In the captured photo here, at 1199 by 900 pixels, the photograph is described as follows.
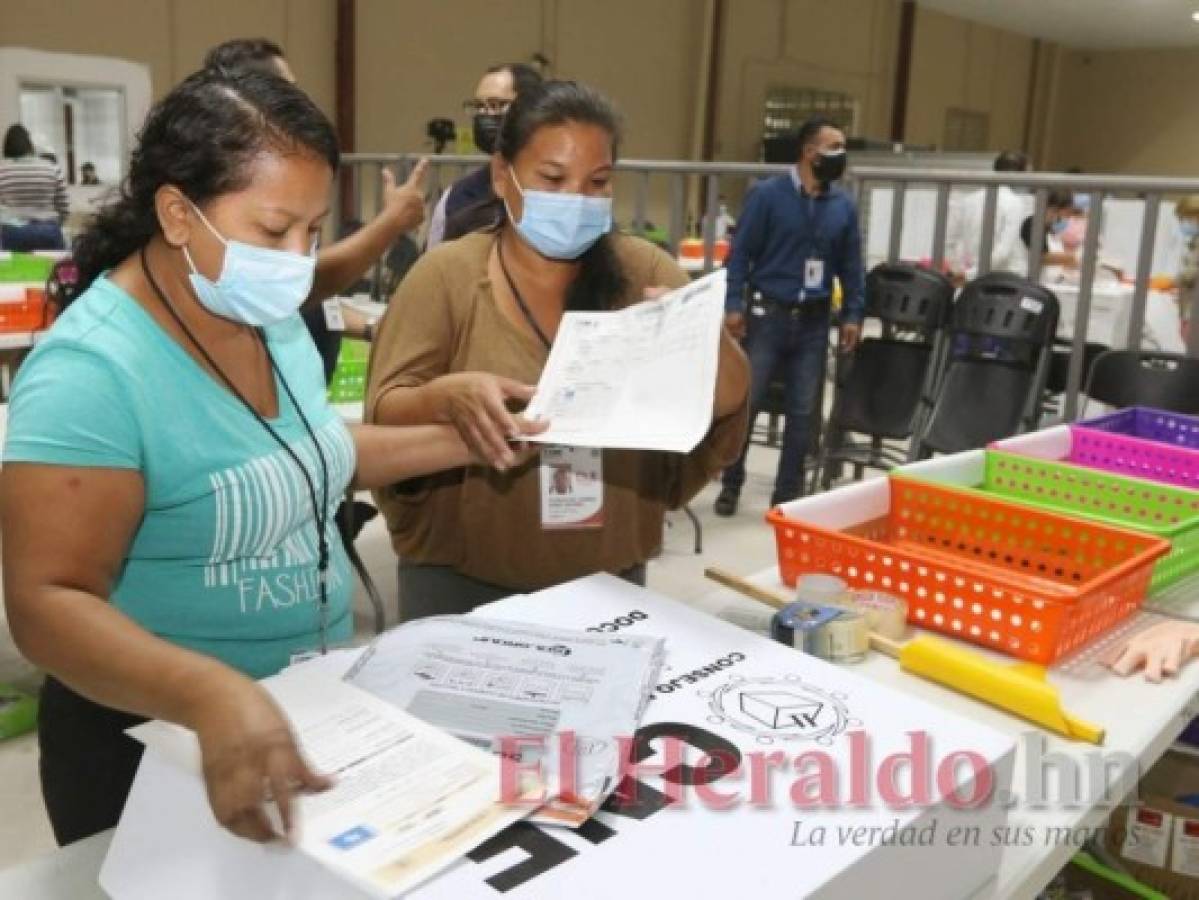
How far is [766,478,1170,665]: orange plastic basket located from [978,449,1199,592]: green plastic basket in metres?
0.07

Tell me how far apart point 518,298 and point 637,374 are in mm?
332

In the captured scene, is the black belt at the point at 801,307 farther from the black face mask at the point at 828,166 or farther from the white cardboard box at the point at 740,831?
the white cardboard box at the point at 740,831

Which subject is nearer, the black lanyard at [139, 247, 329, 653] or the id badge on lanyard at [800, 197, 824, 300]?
the black lanyard at [139, 247, 329, 653]

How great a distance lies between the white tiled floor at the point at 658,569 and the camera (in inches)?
87.2

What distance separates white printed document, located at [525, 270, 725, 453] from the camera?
4.21ft

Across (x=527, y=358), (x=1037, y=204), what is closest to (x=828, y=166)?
(x=1037, y=204)

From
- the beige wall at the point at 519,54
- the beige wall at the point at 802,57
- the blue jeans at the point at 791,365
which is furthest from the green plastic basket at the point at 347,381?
the beige wall at the point at 802,57

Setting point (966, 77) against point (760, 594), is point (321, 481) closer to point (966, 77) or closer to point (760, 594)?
point (760, 594)

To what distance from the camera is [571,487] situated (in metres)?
1.60

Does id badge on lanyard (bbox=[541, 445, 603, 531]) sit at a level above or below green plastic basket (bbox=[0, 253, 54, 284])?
below

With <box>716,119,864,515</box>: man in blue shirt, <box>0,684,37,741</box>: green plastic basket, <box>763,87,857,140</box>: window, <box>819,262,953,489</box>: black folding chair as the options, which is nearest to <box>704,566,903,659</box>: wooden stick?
<box>0,684,37,741</box>: green plastic basket

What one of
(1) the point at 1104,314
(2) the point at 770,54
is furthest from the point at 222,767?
(2) the point at 770,54

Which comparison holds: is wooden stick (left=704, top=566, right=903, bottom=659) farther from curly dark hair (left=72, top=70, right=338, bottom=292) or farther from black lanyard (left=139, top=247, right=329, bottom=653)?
curly dark hair (left=72, top=70, right=338, bottom=292)

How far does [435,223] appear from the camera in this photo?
3.63 metres
